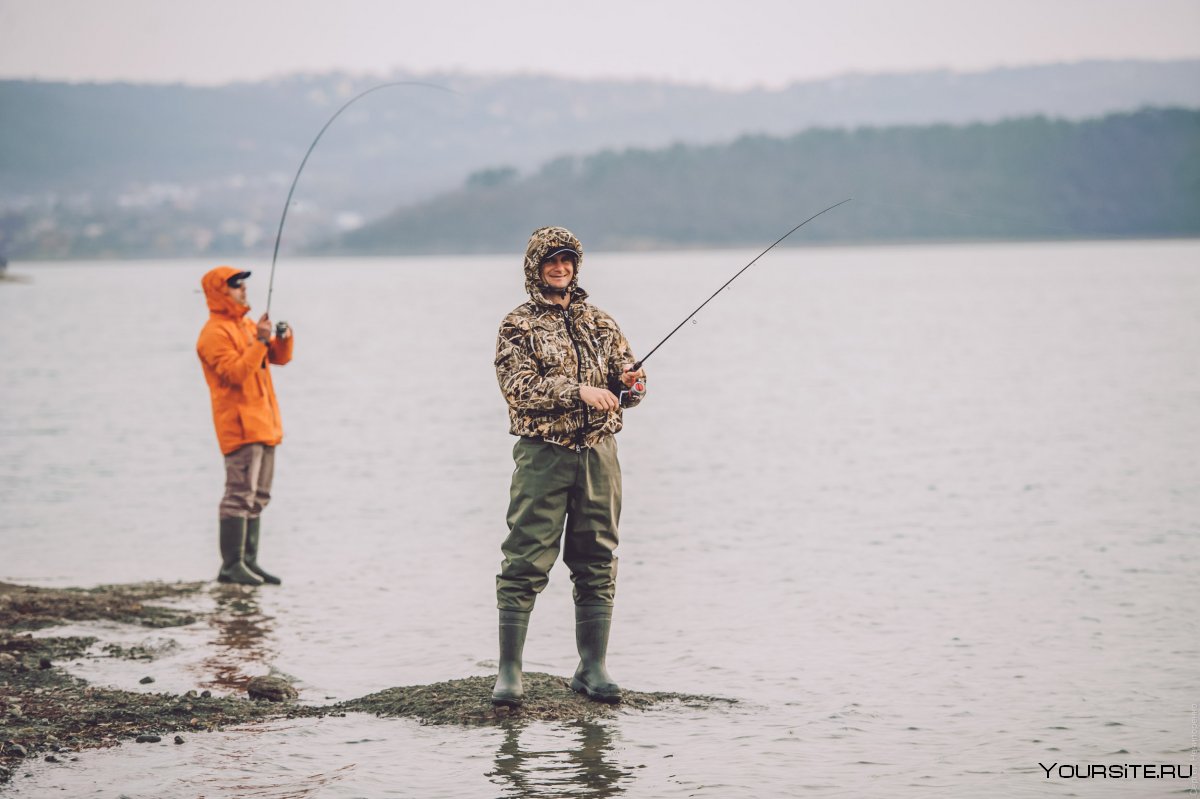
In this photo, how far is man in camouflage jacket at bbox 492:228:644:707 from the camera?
562cm

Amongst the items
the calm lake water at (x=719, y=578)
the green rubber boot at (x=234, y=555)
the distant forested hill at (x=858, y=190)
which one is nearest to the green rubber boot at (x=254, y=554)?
the green rubber boot at (x=234, y=555)

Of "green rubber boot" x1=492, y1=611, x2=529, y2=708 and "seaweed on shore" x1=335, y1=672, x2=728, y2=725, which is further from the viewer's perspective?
"seaweed on shore" x1=335, y1=672, x2=728, y2=725

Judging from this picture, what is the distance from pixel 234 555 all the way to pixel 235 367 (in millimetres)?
1395

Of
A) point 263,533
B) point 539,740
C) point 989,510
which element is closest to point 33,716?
point 539,740

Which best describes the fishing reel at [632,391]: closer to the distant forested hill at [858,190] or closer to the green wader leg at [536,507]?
the green wader leg at [536,507]

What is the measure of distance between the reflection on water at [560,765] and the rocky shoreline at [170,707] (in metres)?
0.15

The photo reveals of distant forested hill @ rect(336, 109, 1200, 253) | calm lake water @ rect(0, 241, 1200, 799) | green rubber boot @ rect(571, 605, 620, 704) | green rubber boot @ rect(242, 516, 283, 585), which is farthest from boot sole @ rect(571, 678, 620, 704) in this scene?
distant forested hill @ rect(336, 109, 1200, 253)

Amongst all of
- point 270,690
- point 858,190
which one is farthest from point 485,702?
point 858,190

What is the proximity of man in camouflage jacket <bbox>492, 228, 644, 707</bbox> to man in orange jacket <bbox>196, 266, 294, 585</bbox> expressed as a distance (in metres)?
2.93

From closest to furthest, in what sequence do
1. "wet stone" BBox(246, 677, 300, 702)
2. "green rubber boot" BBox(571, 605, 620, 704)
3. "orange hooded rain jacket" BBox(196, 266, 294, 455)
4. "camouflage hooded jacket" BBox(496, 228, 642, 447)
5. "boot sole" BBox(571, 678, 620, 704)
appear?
"camouflage hooded jacket" BBox(496, 228, 642, 447)
"green rubber boot" BBox(571, 605, 620, 704)
"boot sole" BBox(571, 678, 620, 704)
"wet stone" BBox(246, 677, 300, 702)
"orange hooded rain jacket" BBox(196, 266, 294, 455)

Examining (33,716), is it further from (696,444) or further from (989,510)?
(696,444)

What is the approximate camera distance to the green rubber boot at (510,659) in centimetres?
591

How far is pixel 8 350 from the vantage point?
43.6 metres

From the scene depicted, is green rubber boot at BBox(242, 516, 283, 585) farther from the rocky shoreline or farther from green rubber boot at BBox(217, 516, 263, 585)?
the rocky shoreline
